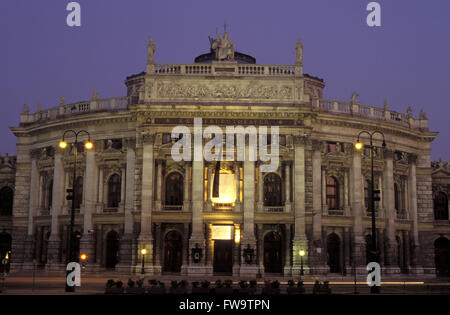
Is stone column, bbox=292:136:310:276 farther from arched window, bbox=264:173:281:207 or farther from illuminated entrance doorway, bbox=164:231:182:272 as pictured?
illuminated entrance doorway, bbox=164:231:182:272

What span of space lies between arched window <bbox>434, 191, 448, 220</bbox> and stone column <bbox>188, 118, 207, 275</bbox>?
2711 centimetres

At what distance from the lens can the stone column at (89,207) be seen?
53562 mm

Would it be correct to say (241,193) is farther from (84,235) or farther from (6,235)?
(6,235)

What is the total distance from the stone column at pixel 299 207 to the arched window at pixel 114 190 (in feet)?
54.8

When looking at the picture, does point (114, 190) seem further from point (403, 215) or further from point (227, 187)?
point (403, 215)

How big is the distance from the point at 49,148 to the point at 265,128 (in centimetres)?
2259

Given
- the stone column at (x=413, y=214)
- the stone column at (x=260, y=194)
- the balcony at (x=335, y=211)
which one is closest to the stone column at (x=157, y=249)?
the stone column at (x=260, y=194)

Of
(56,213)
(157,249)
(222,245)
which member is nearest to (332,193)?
(222,245)

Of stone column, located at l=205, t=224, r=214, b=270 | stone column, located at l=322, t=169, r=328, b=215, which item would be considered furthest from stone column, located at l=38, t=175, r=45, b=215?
stone column, located at l=322, t=169, r=328, b=215

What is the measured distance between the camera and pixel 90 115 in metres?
55.3

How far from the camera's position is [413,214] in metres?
59.2

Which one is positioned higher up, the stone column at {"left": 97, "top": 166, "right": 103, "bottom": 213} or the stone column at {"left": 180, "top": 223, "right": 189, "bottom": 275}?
the stone column at {"left": 97, "top": 166, "right": 103, "bottom": 213}

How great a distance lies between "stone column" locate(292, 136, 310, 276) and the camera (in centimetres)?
5016

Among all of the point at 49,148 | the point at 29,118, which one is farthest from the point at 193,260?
the point at 29,118
